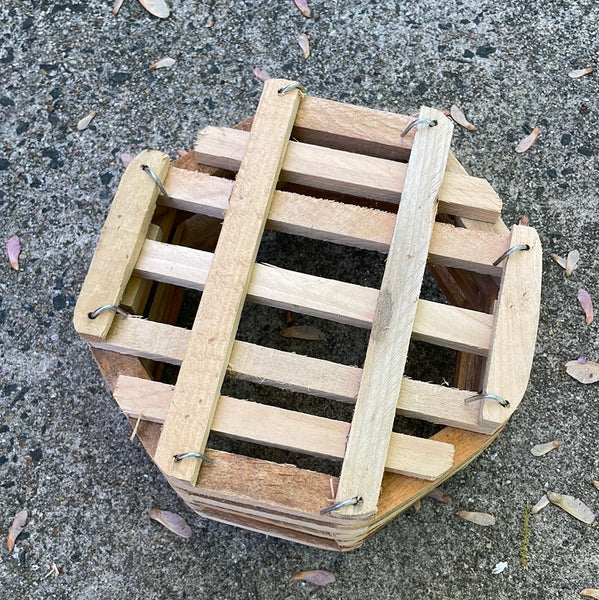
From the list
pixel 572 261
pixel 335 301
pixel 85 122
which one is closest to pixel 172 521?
pixel 335 301

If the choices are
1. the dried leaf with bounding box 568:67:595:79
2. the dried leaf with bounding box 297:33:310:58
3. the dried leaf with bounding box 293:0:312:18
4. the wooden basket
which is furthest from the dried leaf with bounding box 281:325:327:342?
the dried leaf with bounding box 568:67:595:79

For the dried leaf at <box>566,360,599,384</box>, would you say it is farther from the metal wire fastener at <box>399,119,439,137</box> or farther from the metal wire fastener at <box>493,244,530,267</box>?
the metal wire fastener at <box>399,119,439,137</box>

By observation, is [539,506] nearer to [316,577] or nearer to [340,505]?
[316,577]

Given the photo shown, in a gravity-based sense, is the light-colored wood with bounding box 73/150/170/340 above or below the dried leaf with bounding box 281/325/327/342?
above

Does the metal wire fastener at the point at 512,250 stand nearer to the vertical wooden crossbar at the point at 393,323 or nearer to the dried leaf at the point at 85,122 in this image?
the vertical wooden crossbar at the point at 393,323

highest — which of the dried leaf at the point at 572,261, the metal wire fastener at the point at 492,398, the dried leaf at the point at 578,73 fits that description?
the dried leaf at the point at 578,73

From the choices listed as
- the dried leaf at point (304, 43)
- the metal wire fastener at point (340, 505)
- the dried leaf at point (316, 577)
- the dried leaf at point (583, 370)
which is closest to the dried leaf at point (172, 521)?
the dried leaf at point (316, 577)

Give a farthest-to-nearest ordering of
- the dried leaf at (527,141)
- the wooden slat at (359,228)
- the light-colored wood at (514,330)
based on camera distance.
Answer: the dried leaf at (527,141)
the wooden slat at (359,228)
the light-colored wood at (514,330)
